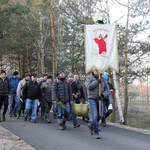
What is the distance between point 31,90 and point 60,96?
99.5 inches

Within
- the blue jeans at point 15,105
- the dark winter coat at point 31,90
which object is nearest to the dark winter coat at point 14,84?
the blue jeans at point 15,105

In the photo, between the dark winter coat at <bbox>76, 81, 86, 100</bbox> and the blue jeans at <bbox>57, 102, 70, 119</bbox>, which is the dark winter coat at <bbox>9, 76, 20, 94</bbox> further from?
the blue jeans at <bbox>57, 102, 70, 119</bbox>

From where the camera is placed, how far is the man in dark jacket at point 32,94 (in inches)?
486

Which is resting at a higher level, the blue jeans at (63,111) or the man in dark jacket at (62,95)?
the man in dark jacket at (62,95)

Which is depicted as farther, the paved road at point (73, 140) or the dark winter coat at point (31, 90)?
the dark winter coat at point (31, 90)

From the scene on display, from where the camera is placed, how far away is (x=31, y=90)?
1234 centimetres

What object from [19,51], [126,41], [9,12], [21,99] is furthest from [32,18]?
[21,99]

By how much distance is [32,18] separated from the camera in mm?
28703

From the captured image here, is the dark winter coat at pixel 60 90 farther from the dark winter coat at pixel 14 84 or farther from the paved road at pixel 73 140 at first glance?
the dark winter coat at pixel 14 84

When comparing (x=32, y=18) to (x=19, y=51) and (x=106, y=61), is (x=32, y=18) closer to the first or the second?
(x=19, y=51)

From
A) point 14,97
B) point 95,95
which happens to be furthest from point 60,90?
point 14,97

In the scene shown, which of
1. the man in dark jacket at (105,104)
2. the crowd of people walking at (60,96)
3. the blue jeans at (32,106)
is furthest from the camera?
the blue jeans at (32,106)

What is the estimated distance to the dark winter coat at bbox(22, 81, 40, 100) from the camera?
1234cm

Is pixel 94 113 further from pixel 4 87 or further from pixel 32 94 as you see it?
pixel 4 87
